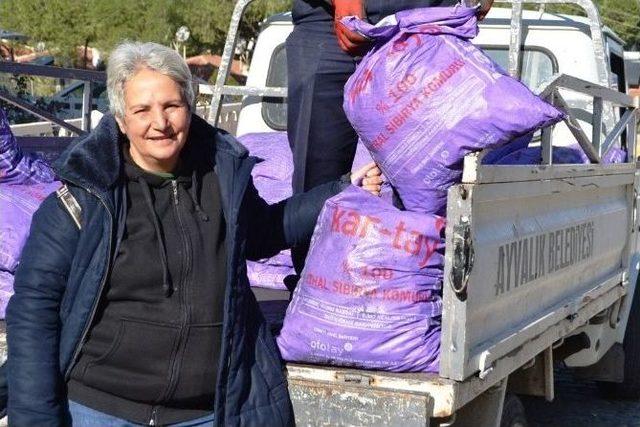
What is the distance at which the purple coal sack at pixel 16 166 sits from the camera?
4191 millimetres

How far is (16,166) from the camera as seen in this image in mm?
4242

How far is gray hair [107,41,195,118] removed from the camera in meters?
2.86

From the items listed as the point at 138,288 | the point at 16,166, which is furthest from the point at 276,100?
the point at 138,288

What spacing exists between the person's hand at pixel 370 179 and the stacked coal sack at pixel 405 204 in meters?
0.09

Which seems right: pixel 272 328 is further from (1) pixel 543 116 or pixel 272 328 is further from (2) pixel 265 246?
(1) pixel 543 116

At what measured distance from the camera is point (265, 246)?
327 centimetres

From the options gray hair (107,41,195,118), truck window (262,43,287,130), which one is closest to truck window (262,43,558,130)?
truck window (262,43,287,130)

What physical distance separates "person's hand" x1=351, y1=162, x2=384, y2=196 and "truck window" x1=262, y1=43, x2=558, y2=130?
255 centimetres

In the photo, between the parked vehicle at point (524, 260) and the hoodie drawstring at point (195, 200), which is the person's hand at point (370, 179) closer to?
the parked vehicle at point (524, 260)

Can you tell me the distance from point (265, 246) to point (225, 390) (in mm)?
551

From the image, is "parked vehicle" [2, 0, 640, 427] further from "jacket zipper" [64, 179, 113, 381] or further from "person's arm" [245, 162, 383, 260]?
"jacket zipper" [64, 179, 113, 381]

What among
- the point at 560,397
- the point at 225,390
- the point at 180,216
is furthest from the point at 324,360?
the point at 560,397

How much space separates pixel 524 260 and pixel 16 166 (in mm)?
1952

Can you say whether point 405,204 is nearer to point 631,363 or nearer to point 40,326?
point 40,326
